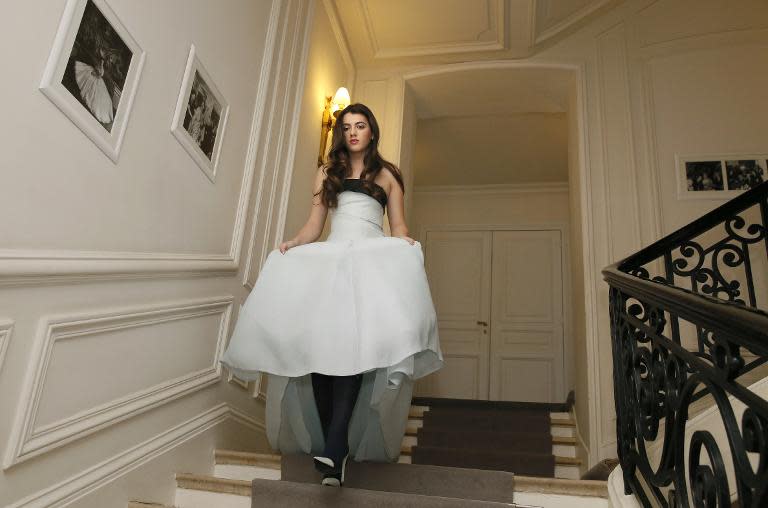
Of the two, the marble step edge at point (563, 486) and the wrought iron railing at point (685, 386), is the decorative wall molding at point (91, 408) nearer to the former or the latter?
the marble step edge at point (563, 486)

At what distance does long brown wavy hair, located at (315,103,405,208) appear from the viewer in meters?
2.52

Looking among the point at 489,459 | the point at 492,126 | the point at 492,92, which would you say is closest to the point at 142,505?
the point at 489,459

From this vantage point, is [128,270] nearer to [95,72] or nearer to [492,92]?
[95,72]

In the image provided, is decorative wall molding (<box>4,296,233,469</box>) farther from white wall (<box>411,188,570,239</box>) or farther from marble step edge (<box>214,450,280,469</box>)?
white wall (<box>411,188,570,239</box>)

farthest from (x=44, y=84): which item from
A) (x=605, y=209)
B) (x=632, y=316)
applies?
(x=605, y=209)

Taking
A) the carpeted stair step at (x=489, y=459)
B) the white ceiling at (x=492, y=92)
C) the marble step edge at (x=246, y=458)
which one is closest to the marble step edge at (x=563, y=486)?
the marble step edge at (x=246, y=458)

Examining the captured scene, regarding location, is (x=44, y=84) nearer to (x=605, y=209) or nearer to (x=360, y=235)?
(x=360, y=235)

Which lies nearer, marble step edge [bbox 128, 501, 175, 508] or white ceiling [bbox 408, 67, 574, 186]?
marble step edge [bbox 128, 501, 175, 508]

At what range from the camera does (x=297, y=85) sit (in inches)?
136

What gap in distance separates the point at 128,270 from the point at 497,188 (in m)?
6.11

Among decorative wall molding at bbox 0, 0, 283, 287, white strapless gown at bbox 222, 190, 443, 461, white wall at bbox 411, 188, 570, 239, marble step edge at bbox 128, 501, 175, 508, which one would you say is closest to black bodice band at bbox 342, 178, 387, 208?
white strapless gown at bbox 222, 190, 443, 461

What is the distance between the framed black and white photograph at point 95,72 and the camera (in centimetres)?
152

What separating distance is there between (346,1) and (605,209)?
256 centimetres

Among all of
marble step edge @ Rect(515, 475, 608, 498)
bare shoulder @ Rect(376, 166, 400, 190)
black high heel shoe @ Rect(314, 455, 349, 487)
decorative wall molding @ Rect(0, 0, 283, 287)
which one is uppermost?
bare shoulder @ Rect(376, 166, 400, 190)
